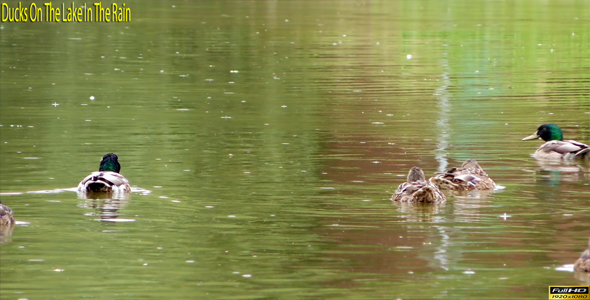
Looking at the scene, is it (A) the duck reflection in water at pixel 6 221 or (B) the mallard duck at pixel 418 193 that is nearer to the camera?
(A) the duck reflection in water at pixel 6 221

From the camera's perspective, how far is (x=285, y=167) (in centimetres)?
1759

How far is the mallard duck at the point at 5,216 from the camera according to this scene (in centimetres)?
1286

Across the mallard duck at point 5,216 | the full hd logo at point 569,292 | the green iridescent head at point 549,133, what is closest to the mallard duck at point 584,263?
the full hd logo at point 569,292

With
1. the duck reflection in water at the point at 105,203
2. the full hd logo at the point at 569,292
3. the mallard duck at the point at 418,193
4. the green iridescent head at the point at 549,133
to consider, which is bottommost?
the full hd logo at the point at 569,292

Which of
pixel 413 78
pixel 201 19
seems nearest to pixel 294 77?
pixel 413 78

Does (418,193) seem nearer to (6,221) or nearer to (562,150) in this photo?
(6,221)

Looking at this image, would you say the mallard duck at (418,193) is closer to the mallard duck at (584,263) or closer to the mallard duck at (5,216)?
the mallard duck at (584,263)

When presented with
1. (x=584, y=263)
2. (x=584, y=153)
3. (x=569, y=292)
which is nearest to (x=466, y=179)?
(x=584, y=153)

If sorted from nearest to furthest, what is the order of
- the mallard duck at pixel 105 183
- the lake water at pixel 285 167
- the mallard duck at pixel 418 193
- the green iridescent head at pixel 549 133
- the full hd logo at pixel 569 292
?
the full hd logo at pixel 569 292 → the lake water at pixel 285 167 → the mallard duck at pixel 418 193 → the mallard duck at pixel 105 183 → the green iridescent head at pixel 549 133

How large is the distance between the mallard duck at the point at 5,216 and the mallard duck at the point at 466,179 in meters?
5.35

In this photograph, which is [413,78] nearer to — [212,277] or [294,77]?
[294,77]

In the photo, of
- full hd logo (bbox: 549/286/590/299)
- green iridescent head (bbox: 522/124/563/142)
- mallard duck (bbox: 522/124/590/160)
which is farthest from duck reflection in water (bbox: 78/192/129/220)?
green iridescent head (bbox: 522/124/563/142)

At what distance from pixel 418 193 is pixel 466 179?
4.56ft

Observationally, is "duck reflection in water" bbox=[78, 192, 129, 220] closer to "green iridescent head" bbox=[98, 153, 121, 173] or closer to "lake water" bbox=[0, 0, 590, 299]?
"lake water" bbox=[0, 0, 590, 299]
